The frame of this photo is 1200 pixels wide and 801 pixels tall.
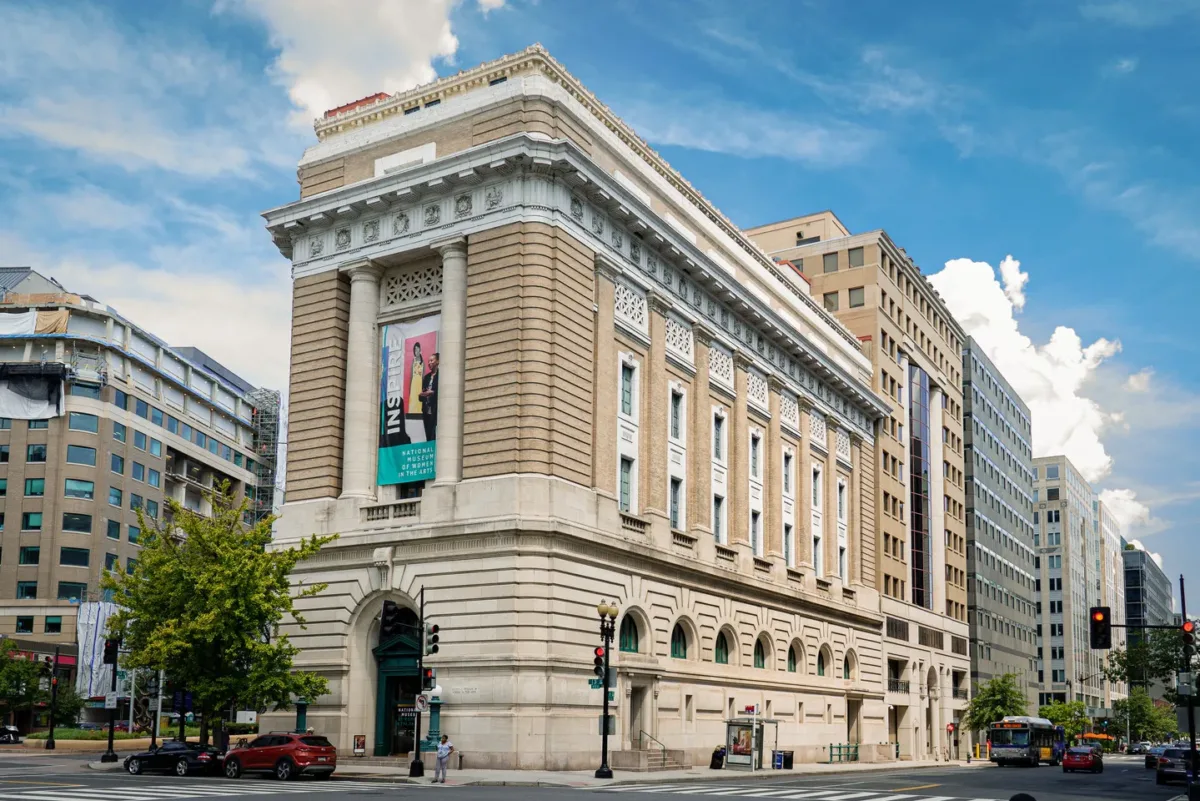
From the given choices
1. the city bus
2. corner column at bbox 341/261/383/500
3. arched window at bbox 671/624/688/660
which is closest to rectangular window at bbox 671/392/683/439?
arched window at bbox 671/624/688/660

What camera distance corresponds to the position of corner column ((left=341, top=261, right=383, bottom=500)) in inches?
2020

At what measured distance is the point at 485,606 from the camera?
4591cm

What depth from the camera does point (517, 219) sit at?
160 ft

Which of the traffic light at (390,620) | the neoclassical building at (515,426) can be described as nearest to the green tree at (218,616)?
the traffic light at (390,620)

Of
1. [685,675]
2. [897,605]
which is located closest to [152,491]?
[897,605]

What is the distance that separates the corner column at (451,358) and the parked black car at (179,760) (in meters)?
12.6

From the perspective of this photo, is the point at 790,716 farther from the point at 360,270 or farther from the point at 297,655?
the point at 360,270

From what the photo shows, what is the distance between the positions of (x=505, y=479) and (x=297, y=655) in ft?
39.8

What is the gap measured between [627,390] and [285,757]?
2187 cm

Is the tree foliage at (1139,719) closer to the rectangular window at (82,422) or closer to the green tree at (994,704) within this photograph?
the green tree at (994,704)

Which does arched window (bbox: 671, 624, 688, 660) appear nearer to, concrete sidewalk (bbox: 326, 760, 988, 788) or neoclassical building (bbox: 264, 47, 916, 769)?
neoclassical building (bbox: 264, 47, 916, 769)

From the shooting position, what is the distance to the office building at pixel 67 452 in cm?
10550

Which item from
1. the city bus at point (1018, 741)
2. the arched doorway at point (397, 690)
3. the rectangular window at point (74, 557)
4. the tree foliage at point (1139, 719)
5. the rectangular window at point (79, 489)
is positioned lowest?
the tree foliage at point (1139, 719)

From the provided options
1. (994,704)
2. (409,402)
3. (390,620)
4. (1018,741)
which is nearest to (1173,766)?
(1018,741)
